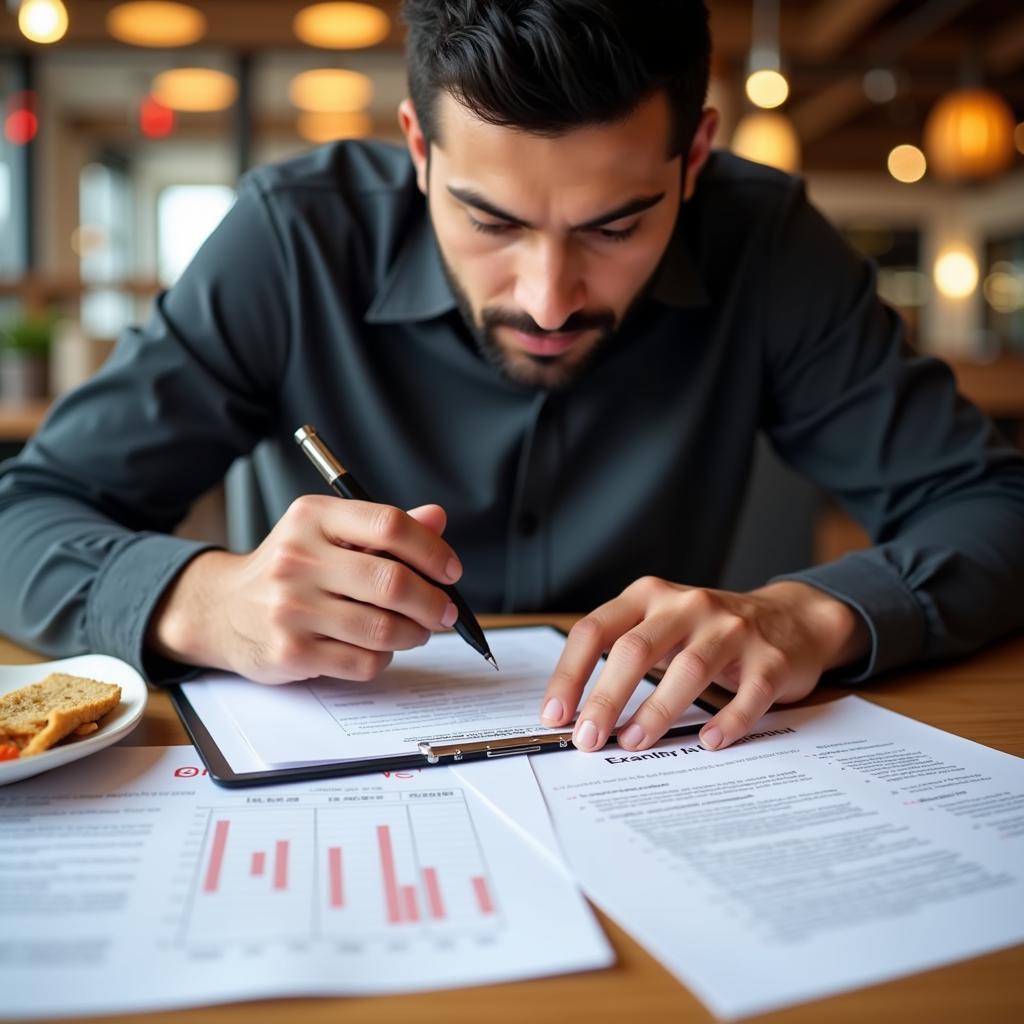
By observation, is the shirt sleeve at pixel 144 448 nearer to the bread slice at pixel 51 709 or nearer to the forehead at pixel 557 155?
the bread slice at pixel 51 709

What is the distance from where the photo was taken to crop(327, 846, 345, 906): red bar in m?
0.51

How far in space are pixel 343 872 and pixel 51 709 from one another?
0.30 metres

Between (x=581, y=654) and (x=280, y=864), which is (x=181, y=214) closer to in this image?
(x=581, y=654)

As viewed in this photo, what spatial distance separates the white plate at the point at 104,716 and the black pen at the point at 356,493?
8.8 inches

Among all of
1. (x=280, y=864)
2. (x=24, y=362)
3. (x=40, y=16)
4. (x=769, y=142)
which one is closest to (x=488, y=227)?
(x=280, y=864)

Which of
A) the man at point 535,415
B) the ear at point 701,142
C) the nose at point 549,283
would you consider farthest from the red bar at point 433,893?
the ear at point 701,142

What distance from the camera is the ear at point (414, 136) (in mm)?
1104

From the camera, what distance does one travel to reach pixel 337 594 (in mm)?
792

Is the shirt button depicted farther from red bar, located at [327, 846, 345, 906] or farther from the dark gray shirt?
red bar, located at [327, 846, 345, 906]

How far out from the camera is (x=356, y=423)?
1.31 metres

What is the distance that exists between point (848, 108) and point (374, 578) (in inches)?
378

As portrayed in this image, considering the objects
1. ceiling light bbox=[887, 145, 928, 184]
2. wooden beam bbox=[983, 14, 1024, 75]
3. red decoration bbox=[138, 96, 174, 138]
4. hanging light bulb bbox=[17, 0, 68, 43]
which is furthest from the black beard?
ceiling light bbox=[887, 145, 928, 184]

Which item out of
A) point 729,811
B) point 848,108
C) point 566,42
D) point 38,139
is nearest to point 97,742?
point 729,811

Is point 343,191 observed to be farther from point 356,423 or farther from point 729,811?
point 729,811
